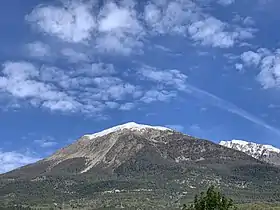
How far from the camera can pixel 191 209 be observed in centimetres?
6088

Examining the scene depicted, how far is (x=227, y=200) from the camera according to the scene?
56.8 m

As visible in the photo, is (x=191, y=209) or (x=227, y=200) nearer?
(x=227, y=200)

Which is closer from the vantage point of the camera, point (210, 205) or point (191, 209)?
point (210, 205)

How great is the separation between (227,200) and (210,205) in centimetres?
215

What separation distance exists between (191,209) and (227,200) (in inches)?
227

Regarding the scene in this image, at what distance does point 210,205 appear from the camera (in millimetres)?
56125

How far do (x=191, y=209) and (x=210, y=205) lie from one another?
17.1 ft
